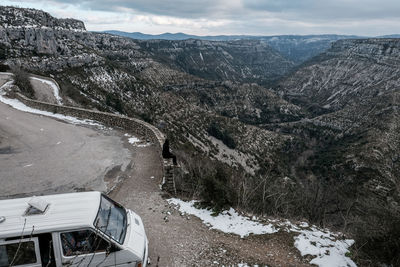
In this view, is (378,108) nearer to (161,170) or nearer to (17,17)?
(161,170)

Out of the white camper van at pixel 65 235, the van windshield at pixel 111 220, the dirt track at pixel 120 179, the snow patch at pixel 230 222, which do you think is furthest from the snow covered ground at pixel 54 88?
the white camper van at pixel 65 235

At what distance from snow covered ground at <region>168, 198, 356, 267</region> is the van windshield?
3.52 meters

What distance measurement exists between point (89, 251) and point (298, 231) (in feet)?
20.9

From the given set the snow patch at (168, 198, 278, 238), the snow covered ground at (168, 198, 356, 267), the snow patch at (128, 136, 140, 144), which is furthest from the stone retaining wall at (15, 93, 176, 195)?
the snow patch at (168, 198, 278, 238)

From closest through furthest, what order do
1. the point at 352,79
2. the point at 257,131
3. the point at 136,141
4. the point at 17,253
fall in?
the point at 17,253 → the point at 136,141 → the point at 257,131 → the point at 352,79

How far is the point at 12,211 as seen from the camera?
5.42m

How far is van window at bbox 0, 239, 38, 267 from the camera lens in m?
4.75

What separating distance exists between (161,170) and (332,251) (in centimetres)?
836

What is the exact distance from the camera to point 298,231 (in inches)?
334

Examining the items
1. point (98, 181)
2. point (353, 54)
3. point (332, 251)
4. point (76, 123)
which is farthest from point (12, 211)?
point (353, 54)

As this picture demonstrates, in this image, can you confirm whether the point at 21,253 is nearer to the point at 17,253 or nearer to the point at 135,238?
the point at 17,253

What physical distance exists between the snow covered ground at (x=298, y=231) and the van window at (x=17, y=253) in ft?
17.4

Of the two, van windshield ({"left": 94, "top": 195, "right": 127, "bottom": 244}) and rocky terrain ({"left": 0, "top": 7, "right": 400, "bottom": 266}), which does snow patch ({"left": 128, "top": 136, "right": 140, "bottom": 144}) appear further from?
van windshield ({"left": 94, "top": 195, "right": 127, "bottom": 244})

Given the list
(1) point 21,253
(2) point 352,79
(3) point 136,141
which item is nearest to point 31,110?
(3) point 136,141
